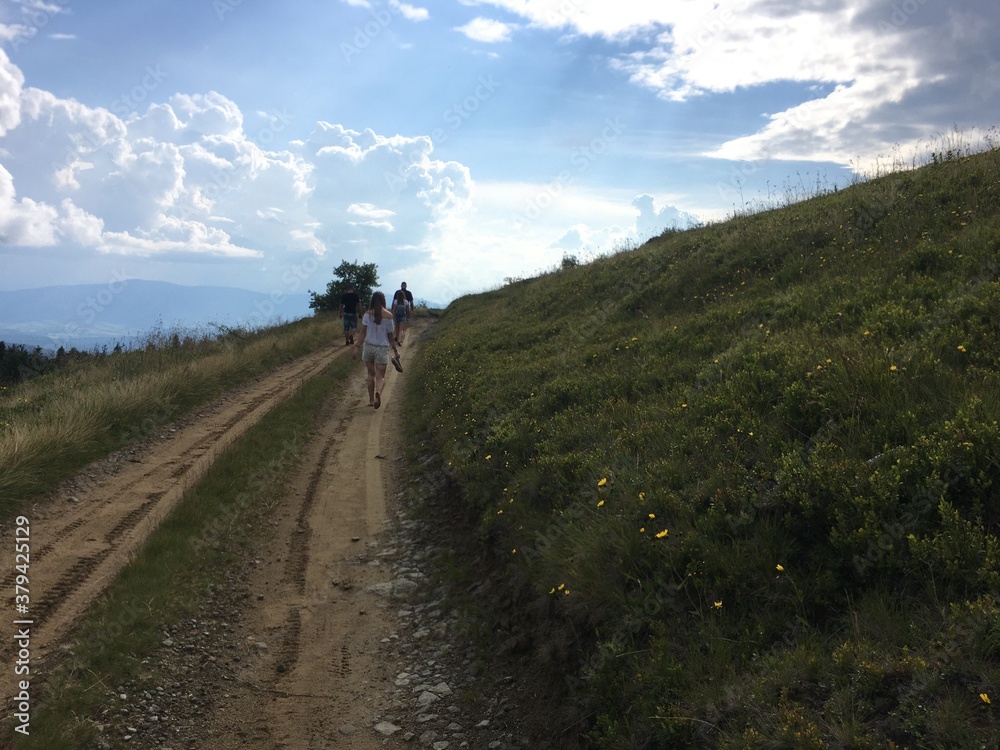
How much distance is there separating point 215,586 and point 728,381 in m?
6.08

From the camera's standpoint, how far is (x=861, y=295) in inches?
325

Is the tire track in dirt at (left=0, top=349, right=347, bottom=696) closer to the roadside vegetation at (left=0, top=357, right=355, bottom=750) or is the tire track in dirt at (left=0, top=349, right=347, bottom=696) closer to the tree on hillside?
the roadside vegetation at (left=0, top=357, right=355, bottom=750)

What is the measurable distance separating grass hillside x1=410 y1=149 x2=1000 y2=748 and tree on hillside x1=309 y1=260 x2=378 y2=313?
53.5 m

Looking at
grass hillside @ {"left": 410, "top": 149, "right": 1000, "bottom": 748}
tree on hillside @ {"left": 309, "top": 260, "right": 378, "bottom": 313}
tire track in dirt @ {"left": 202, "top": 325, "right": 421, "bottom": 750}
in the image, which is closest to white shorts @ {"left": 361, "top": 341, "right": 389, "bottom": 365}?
tire track in dirt @ {"left": 202, "top": 325, "right": 421, "bottom": 750}

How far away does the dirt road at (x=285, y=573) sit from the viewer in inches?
189

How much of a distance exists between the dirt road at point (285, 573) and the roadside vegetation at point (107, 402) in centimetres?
49

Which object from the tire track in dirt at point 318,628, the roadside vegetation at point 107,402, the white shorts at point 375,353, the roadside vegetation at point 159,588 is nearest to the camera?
the roadside vegetation at point 159,588

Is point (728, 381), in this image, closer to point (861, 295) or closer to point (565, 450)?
point (565, 450)

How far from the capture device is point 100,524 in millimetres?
7566

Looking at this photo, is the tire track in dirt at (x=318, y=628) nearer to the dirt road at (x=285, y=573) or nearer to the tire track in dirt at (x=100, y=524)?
the dirt road at (x=285, y=573)

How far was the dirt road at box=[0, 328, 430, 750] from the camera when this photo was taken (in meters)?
4.80

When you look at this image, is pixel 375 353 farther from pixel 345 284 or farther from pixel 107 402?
pixel 345 284

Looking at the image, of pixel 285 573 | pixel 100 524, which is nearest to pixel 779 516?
pixel 285 573

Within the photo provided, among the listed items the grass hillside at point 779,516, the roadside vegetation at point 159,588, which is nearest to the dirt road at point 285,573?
the roadside vegetation at point 159,588
